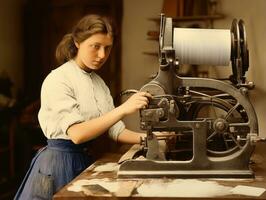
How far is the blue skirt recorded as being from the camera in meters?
1.91

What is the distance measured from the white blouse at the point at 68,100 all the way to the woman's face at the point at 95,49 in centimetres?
8

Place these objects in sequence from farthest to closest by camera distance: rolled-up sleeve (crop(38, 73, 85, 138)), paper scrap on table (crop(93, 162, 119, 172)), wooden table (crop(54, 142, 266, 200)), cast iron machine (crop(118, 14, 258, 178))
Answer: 1. rolled-up sleeve (crop(38, 73, 85, 138))
2. paper scrap on table (crop(93, 162, 119, 172))
3. cast iron machine (crop(118, 14, 258, 178))
4. wooden table (crop(54, 142, 266, 200))

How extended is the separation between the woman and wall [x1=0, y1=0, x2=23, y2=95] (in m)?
2.35

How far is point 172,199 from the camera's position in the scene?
54.4 inches

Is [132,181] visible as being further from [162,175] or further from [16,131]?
[16,131]

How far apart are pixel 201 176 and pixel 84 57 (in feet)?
2.48

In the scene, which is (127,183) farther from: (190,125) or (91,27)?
(91,27)

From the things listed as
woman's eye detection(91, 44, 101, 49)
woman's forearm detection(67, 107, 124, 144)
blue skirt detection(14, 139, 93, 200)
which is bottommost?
blue skirt detection(14, 139, 93, 200)

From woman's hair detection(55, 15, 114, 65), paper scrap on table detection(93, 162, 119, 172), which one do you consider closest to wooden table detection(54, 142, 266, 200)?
paper scrap on table detection(93, 162, 119, 172)

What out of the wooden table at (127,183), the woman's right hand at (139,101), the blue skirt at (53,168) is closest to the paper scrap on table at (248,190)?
the wooden table at (127,183)

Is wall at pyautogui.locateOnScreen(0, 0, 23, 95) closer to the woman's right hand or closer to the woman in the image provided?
the woman

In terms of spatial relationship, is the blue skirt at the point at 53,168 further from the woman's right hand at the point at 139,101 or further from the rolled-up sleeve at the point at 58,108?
the woman's right hand at the point at 139,101

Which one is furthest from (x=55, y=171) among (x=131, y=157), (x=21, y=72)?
(x=21, y=72)

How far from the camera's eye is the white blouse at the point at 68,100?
186 cm
